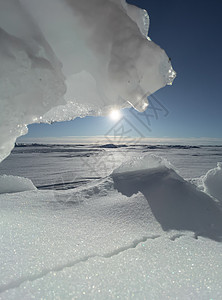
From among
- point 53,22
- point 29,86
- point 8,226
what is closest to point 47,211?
point 8,226

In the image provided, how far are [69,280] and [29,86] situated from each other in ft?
3.77

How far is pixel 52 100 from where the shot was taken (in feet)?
4.83

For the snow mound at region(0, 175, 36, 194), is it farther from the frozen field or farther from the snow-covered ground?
the frozen field

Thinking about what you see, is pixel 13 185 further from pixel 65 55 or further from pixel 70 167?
pixel 70 167

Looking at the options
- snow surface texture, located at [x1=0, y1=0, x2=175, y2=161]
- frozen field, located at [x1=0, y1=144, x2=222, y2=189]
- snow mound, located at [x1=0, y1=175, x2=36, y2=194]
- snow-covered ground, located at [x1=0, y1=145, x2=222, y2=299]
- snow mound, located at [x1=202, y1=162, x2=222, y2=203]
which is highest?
snow surface texture, located at [x1=0, y1=0, x2=175, y2=161]

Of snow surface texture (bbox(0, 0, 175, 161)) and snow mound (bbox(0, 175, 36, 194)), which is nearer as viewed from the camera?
snow surface texture (bbox(0, 0, 175, 161))

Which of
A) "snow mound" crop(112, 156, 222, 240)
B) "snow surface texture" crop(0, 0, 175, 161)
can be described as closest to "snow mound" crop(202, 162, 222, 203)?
"snow mound" crop(112, 156, 222, 240)

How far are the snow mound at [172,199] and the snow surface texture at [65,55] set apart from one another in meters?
0.88

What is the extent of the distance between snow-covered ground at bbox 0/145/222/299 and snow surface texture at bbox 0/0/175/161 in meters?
0.69

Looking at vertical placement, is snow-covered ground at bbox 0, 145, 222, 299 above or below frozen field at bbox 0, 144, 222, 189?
above

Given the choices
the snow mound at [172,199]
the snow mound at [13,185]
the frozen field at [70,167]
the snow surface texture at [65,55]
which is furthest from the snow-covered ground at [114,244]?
the frozen field at [70,167]

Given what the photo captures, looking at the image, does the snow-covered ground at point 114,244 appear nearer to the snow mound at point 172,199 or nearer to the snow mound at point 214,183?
the snow mound at point 172,199

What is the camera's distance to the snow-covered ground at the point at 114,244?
870 mm

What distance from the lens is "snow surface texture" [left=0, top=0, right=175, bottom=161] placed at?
1287 millimetres
